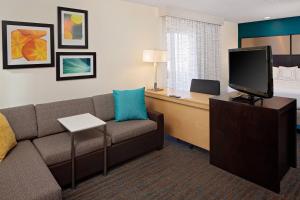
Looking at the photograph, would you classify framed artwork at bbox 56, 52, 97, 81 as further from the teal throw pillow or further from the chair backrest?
the chair backrest

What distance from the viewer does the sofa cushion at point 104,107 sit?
313 cm

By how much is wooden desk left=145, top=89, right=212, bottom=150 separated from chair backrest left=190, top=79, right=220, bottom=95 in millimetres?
258

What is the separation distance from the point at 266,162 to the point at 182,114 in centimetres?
137

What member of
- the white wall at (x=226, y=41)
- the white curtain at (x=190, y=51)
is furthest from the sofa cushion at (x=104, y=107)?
the white wall at (x=226, y=41)

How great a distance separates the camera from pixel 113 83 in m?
3.68

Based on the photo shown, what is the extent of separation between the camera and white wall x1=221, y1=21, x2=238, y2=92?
5.95m

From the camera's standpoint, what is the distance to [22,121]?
250 cm

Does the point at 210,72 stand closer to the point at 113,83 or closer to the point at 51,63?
the point at 113,83

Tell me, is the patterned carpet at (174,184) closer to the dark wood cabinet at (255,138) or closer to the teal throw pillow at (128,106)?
the dark wood cabinet at (255,138)

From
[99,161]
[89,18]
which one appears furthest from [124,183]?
[89,18]

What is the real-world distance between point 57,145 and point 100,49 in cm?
170

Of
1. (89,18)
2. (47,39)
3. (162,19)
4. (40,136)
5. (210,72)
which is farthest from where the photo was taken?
(210,72)

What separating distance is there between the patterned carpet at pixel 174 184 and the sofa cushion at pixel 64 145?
0.38 meters

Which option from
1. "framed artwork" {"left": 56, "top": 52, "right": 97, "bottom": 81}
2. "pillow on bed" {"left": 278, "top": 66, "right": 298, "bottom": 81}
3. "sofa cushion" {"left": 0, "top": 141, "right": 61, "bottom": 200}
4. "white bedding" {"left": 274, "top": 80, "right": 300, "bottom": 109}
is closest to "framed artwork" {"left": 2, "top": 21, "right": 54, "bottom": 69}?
"framed artwork" {"left": 56, "top": 52, "right": 97, "bottom": 81}
